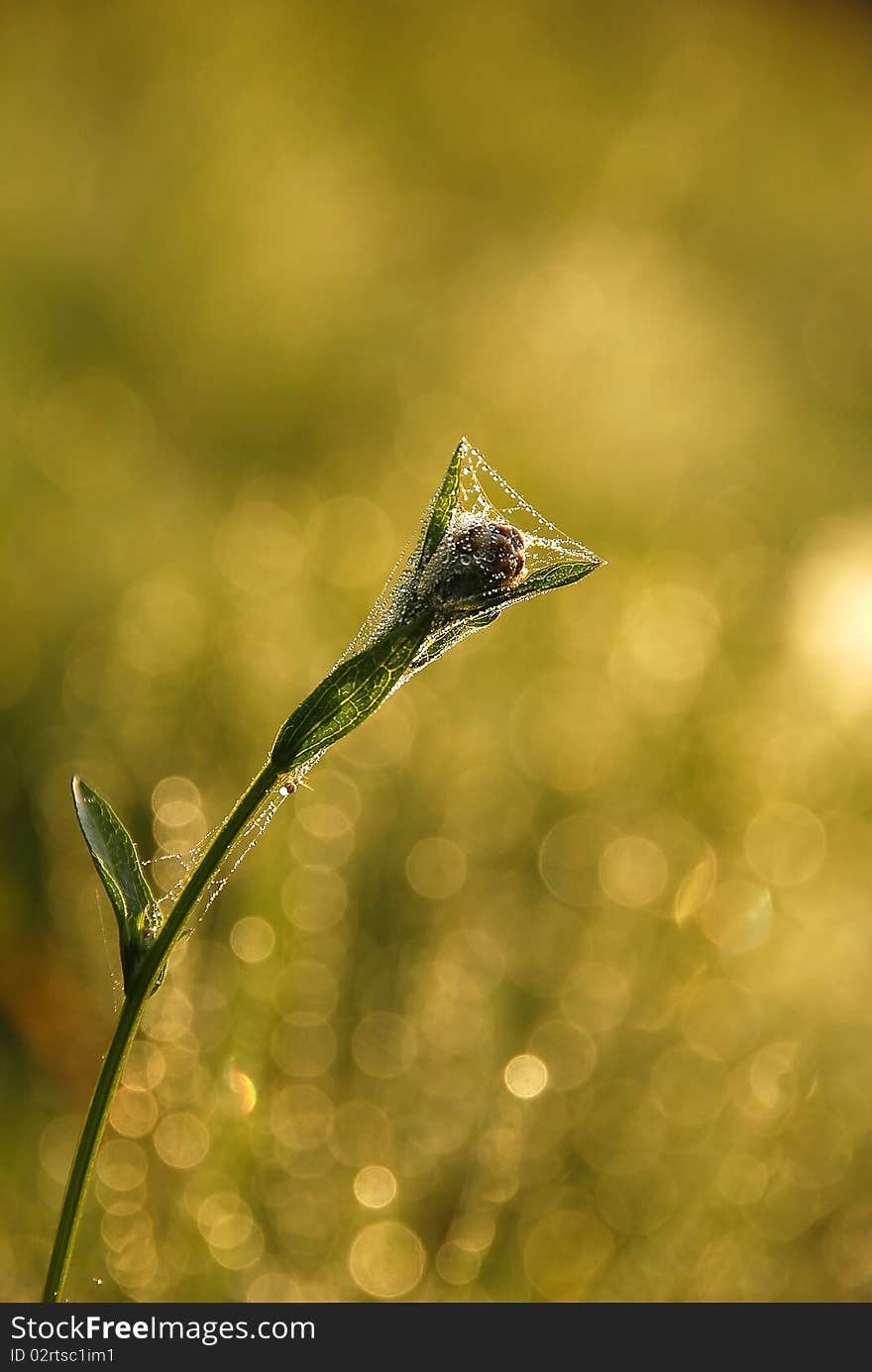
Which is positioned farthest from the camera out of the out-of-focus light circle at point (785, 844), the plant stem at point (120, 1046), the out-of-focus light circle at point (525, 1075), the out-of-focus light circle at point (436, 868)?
the out-of-focus light circle at point (785, 844)

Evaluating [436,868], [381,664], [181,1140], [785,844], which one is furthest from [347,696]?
[785,844]

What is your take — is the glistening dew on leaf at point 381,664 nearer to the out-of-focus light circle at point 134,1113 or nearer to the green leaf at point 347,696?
the green leaf at point 347,696

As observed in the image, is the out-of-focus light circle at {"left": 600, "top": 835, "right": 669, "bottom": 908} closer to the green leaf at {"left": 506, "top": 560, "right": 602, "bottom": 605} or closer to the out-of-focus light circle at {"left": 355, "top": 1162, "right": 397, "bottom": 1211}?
the out-of-focus light circle at {"left": 355, "top": 1162, "right": 397, "bottom": 1211}

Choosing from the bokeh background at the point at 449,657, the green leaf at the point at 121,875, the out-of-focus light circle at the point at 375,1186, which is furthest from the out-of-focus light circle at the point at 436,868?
the green leaf at the point at 121,875

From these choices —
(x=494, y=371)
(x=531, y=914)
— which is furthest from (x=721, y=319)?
(x=531, y=914)

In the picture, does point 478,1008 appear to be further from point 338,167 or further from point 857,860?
point 338,167

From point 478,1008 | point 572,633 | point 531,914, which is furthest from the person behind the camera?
point 572,633

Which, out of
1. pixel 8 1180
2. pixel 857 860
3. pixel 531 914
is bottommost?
pixel 8 1180
